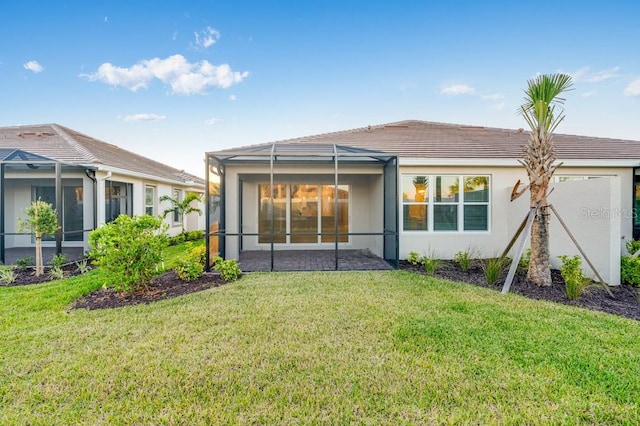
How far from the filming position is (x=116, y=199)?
1216 cm

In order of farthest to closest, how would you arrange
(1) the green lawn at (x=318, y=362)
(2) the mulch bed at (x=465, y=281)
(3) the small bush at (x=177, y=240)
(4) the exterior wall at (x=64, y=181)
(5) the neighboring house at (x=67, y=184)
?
(3) the small bush at (x=177, y=240) < (4) the exterior wall at (x=64, y=181) < (5) the neighboring house at (x=67, y=184) < (2) the mulch bed at (x=465, y=281) < (1) the green lawn at (x=318, y=362)

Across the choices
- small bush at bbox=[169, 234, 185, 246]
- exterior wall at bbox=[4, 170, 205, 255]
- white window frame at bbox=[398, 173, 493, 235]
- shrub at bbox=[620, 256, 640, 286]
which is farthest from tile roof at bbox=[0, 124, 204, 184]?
shrub at bbox=[620, 256, 640, 286]

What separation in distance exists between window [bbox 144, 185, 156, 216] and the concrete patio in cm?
650

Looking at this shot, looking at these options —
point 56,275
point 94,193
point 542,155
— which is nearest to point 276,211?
point 94,193

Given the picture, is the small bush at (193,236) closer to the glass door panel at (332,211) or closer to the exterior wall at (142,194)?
the exterior wall at (142,194)

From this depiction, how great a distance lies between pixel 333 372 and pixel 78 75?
16.9 m

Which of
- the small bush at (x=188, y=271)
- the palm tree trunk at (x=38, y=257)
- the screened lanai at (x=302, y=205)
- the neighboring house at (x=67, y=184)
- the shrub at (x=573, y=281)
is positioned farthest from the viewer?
the neighboring house at (x=67, y=184)

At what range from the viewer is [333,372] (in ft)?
10.3

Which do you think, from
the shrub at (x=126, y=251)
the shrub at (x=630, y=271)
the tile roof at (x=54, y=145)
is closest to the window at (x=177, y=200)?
the tile roof at (x=54, y=145)

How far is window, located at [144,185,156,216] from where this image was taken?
14.2m

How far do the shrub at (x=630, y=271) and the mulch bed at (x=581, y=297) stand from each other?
169mm

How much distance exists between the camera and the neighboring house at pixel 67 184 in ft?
32.1

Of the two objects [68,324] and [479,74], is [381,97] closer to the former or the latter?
[479,74]

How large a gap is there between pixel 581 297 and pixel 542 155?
314 cm
